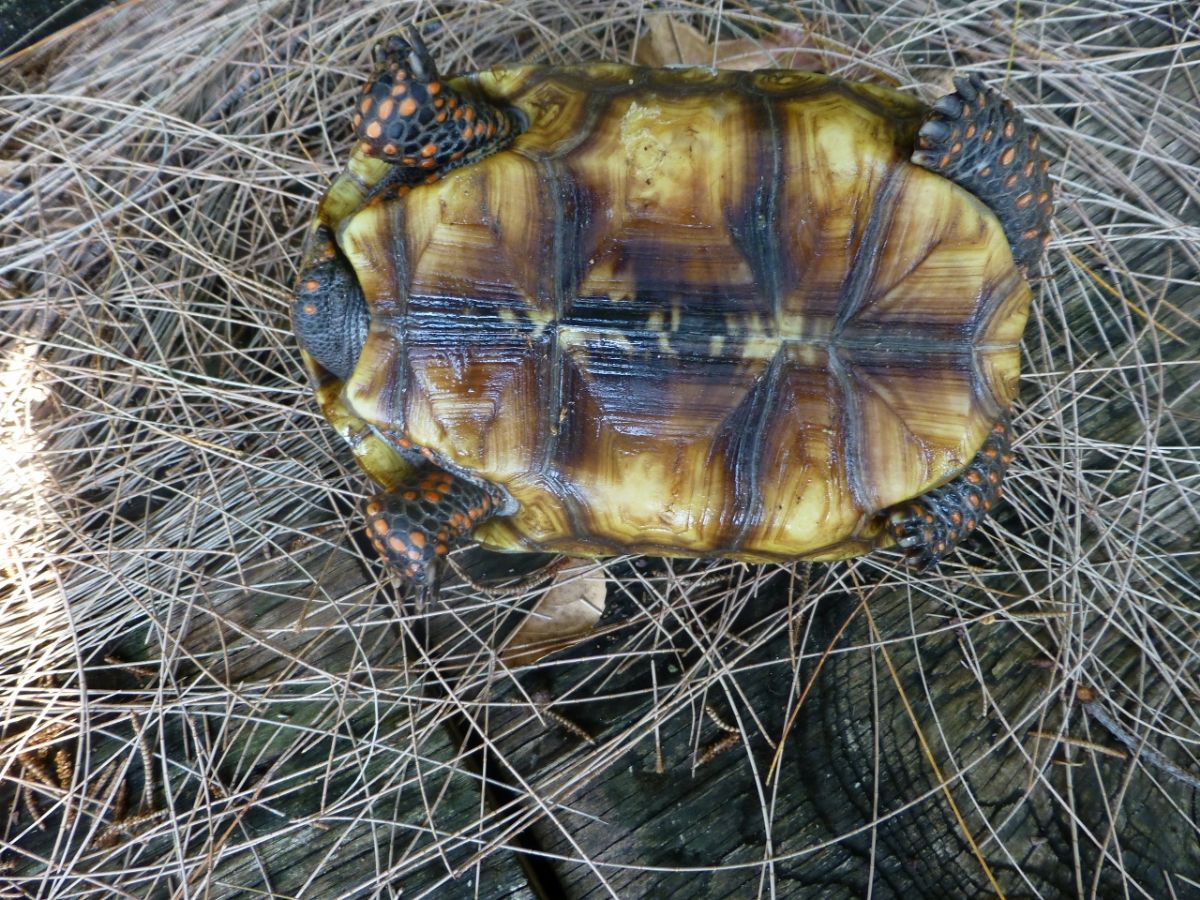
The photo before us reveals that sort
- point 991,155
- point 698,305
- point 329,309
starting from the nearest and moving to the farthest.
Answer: point 698,305
point 991,155
point 329,309

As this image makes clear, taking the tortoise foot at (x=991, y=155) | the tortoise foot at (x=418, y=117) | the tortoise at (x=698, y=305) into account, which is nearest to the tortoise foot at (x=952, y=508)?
the tortoise at (x=698, y=305)

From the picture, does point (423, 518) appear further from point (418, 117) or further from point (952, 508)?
point (952, 508)

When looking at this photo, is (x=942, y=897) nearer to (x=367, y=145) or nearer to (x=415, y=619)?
(x=415, y=619)

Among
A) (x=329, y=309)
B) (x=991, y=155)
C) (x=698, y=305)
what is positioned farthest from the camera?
(x=329, y=309)

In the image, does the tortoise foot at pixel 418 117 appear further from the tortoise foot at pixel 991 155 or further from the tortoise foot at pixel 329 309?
the tortoise foot at pixel 991 155

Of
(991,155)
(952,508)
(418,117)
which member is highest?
(418,117)

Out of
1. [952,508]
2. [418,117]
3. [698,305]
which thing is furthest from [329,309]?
[952,508]

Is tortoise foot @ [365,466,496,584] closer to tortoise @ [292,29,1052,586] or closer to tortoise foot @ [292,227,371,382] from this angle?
tortoise @ [292,29,1052,586]

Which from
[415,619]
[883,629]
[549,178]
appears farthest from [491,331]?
[883,629]
